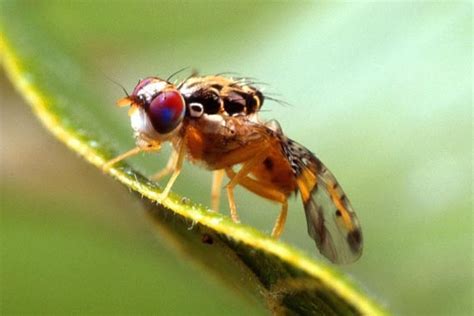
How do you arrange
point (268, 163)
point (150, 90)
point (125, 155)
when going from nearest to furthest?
1. point (125, 155)
2. point (150, 90)
3. point (268, 163)

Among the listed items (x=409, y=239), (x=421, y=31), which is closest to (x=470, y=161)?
(x=409, y=239)

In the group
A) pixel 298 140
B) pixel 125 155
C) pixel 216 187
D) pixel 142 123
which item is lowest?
pixel 125 155

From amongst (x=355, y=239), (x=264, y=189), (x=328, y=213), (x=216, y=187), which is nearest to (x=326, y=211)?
(x=328, y=213)

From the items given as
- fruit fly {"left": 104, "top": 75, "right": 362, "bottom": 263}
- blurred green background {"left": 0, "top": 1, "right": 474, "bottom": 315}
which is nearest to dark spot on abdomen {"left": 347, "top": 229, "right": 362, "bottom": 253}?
fruit fly {"left": 104, "top": 75, "right": 362, "bottom": 263}

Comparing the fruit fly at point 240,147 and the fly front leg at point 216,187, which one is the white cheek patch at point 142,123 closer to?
the fruit fly at point 240,147

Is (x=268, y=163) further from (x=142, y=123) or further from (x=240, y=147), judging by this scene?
(x=142, y=123)
